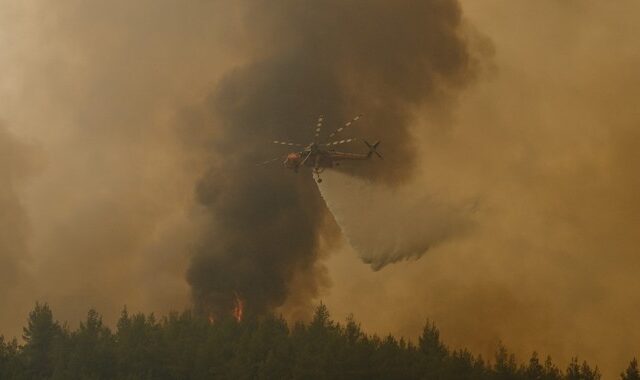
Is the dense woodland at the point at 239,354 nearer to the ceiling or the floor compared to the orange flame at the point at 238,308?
nearer to the floor

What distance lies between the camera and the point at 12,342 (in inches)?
3986

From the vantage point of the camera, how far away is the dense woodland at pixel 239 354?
89500mm

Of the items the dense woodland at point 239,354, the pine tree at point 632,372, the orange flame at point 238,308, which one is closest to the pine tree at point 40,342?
the dense woodland at point 239,354

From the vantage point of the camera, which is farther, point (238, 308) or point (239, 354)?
point (238, 308)

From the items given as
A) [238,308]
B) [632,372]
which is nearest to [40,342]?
[238,308]

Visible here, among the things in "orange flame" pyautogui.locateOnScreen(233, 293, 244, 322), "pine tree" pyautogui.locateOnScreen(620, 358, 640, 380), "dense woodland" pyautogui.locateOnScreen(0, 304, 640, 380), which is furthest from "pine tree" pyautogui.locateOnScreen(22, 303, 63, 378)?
"pine tree" pyautogui.locateOnScreen(620, 358, 640, 380)

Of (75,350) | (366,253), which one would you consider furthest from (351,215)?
(75,350)

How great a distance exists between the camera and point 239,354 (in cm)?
9119

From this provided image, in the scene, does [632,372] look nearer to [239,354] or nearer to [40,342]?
[239,354]

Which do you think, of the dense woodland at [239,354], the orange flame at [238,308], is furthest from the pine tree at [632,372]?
the orange flame at [238,308]

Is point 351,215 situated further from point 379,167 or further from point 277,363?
point 277,363

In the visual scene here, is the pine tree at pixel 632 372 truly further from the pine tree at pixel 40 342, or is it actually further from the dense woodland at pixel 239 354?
the pine tree at pixel 40 342

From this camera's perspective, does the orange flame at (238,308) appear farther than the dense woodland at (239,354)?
Yes

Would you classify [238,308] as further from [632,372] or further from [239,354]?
[632,372]
